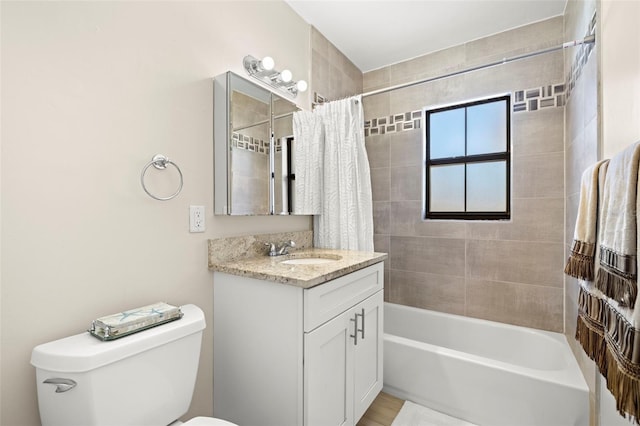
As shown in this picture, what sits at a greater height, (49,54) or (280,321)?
(49,54)

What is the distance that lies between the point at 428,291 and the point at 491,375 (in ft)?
3.04

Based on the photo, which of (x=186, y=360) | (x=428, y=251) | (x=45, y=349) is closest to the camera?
(x=45, y=349)

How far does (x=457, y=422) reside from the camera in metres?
1.72

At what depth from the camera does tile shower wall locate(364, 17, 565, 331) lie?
2.12 meters

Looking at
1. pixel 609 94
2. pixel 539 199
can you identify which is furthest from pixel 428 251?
pixel 609 94

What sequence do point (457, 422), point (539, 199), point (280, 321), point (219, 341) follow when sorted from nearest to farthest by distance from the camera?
point (280, 321) → point (219, 341) → point (457, 422) → point (539, 199)

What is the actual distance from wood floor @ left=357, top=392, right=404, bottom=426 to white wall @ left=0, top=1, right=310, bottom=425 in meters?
0.91

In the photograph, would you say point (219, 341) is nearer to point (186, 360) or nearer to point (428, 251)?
point (186, 360)

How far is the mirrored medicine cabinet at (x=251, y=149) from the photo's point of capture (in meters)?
1.52

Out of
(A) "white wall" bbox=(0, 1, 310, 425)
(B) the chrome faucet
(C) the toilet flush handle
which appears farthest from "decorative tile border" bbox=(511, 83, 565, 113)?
(C) the toilet flush handle

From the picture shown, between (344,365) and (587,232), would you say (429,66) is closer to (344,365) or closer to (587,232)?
(587,232)

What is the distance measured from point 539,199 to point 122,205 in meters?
2.52

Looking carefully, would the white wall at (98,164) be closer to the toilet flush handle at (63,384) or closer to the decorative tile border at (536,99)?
the toilet flush handle at (63,384)

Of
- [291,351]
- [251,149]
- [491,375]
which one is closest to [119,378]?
[291,351]
